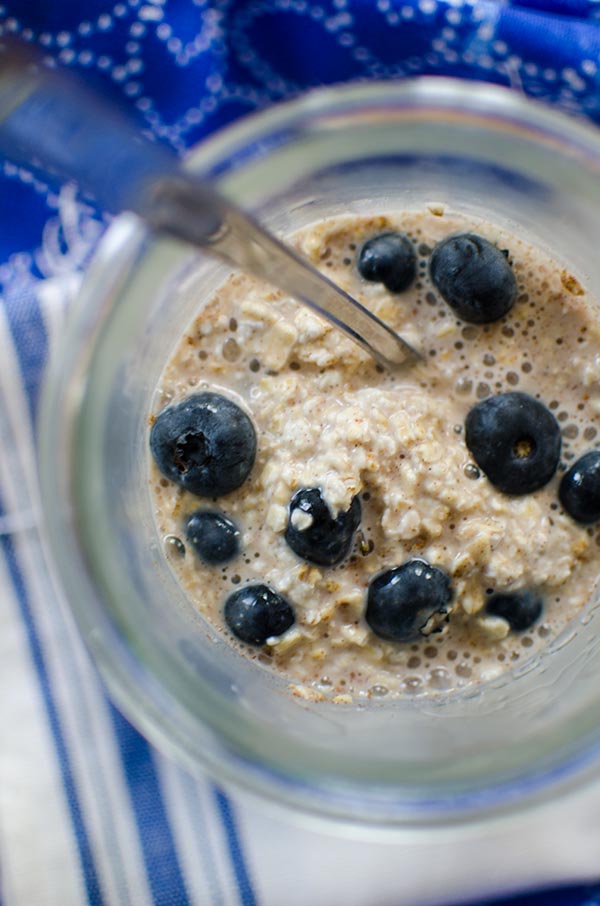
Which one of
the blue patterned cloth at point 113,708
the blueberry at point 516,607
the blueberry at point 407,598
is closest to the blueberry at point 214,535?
the blueberry at point 407,598

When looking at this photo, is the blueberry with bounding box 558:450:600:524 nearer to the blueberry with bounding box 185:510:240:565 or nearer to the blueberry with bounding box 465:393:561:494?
the blueberry with bounding box 465:393:561:494

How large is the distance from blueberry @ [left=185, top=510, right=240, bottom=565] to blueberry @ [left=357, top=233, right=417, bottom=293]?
25 centimetres

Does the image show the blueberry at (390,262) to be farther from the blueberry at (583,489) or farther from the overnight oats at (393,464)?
the blueberry at (583,489)

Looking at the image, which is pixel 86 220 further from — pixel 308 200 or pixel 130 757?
pixel 130 757

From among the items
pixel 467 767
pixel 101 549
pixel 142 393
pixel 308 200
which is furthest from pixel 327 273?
pixel 467 767

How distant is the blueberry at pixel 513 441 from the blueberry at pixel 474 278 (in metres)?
0.08

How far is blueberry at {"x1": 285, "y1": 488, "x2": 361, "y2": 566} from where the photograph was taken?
840 mm

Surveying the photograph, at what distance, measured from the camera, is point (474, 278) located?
0.88m

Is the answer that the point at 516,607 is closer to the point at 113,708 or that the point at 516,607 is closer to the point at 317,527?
the point at 317,527

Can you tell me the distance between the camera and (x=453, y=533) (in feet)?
2.92

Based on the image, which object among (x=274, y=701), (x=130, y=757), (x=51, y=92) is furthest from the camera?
(x=130, y=757)

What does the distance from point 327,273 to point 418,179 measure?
0.13 meters

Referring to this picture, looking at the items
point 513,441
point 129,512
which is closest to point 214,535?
point 129,512

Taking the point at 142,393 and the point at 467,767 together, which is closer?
the point at 467,767
